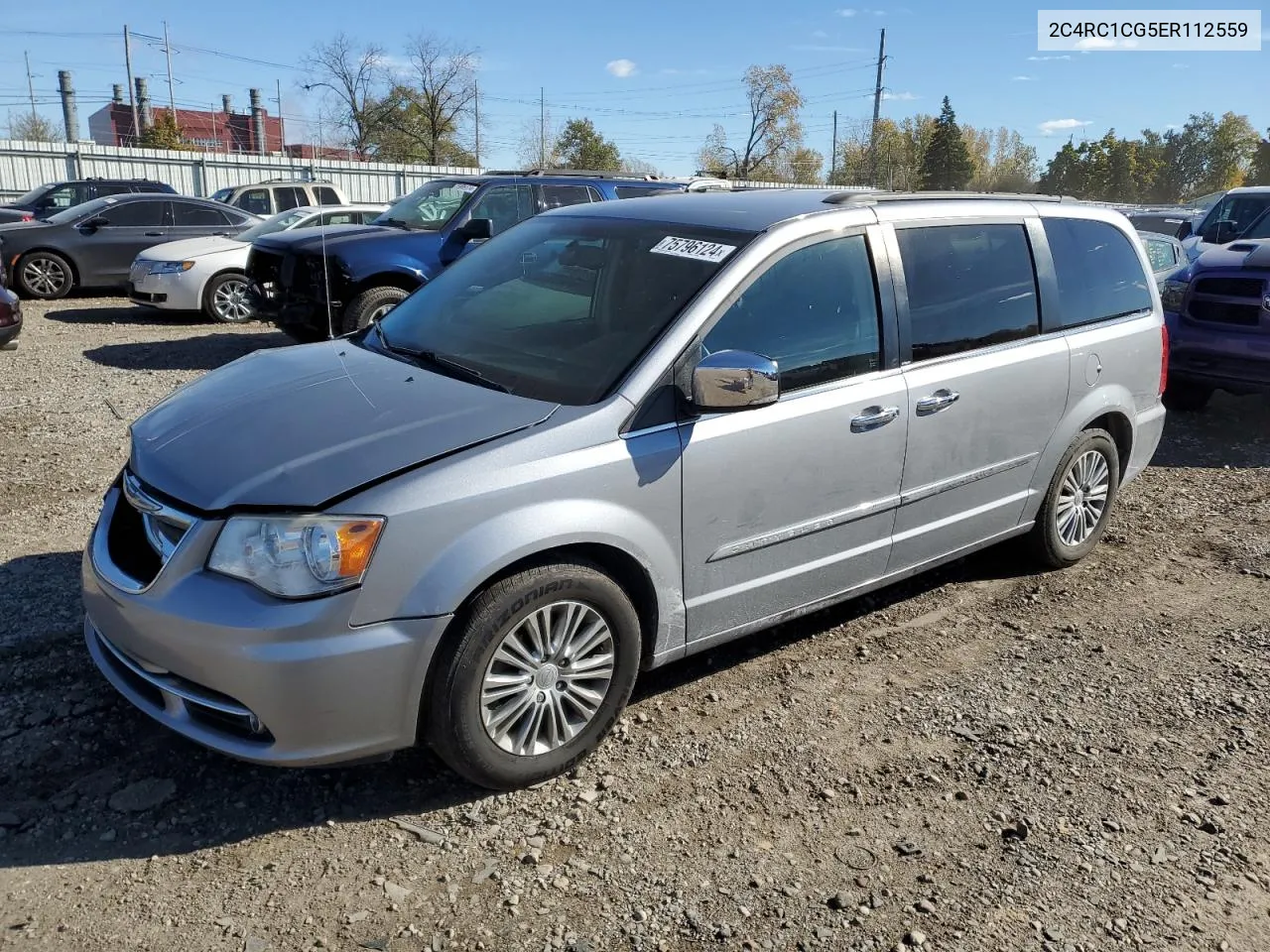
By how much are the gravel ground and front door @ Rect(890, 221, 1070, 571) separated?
56cm

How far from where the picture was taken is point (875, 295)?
4062 millimetres

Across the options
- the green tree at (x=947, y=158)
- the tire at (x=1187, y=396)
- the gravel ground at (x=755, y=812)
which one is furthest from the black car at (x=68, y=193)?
the green tree at (x=947, y=158)

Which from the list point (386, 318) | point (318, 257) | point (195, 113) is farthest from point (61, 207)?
point (195, 113)

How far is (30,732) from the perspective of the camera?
3510 mm

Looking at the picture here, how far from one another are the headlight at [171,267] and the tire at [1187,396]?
10.6 meters


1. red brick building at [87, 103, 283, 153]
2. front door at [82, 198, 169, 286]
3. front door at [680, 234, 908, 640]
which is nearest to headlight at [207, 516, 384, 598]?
front door at [680, 234, 908, 640]

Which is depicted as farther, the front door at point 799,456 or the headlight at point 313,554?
the front door at point 799,456

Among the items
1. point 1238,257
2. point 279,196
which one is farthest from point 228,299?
point 1238,257

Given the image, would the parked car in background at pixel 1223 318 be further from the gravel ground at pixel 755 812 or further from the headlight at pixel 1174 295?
the gravel ground at pixel 755 812

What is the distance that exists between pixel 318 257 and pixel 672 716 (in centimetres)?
693

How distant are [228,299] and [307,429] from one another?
33.9 ft

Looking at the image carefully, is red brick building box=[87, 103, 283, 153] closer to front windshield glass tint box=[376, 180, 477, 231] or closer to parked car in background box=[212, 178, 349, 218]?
parked car in background box=[212, 178, 349, 218]

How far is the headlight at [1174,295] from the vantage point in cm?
847

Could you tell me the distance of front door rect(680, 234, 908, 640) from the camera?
354cm
